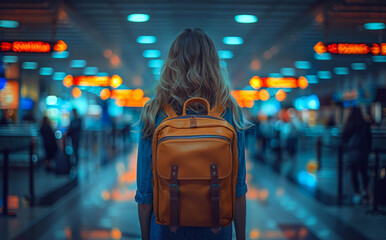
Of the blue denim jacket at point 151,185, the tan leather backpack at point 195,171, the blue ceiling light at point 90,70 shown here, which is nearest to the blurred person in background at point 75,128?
the blue ceiling light at point 90,70

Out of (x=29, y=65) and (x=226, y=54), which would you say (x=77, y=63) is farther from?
(x=226, y=54)

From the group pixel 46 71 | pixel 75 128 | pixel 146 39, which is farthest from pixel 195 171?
pixel 46 71

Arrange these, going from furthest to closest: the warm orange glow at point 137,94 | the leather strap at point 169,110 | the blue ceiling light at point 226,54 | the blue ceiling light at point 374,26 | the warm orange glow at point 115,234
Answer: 1. the warm orange glow at point 137,94
2. the blue ceiling light at point 226,54
3. the blue ceiling light at point 374,26
4. the warm orange glow at point 115,234
5. the leather strap at point 169,110

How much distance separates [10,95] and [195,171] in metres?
13.3

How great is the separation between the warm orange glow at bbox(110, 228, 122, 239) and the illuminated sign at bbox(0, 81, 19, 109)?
9682 millimetres

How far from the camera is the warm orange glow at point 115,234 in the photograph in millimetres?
4830

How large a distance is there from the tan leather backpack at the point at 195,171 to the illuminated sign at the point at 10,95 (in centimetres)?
1310

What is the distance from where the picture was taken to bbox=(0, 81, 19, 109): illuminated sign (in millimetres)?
13039

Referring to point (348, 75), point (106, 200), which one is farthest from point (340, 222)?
point (348, 75)

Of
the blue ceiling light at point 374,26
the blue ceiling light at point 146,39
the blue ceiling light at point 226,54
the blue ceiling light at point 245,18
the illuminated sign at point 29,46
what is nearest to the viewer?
the illuminated sign at point 29,46

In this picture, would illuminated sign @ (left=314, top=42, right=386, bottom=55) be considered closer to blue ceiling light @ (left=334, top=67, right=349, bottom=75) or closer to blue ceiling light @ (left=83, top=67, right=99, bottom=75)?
blue ceiling light @ (left=334, top=67, right=349, bottom=75)

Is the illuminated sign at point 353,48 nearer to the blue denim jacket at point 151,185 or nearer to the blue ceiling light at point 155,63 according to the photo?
the blue denim jacket at point 151,185

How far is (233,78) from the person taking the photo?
23234mm

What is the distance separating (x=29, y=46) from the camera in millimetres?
6191
